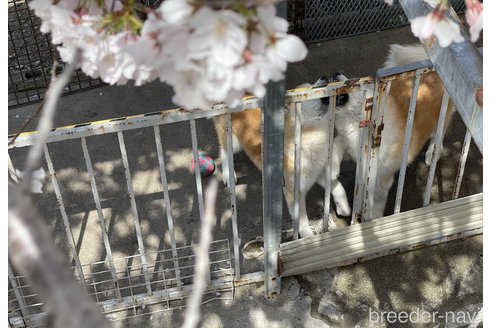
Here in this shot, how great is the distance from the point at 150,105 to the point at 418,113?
214cm

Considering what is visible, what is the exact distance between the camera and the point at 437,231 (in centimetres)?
375

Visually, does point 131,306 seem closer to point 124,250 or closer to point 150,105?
point 124,250

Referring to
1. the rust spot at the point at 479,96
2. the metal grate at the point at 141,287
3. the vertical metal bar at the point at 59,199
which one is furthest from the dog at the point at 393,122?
the rust spot at the point at 479,96

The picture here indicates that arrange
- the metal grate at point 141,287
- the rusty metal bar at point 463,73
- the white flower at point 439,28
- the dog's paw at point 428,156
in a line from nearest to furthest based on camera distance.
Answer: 1. the white flower at point 439,28
2. the rusty metal bar at point 463,73
3. the metal grate at point 141,287
4. the dog's paw at point 428,156

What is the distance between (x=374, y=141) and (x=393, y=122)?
1.25ft

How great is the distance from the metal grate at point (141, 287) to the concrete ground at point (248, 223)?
7cm

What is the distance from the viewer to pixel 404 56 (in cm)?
386

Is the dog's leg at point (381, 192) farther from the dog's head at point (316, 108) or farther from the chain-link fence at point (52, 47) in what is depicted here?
the chain-link fence at point (52, 47)

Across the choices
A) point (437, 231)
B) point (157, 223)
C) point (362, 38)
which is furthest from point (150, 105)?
point (437, 231)

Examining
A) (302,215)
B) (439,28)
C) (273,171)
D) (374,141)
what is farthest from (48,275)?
(302,215)

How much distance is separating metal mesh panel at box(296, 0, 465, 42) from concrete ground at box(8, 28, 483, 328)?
0.99 ft

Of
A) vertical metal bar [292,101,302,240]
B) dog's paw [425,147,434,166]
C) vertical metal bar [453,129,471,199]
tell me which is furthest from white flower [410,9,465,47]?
dog's paw [425,147,434,166]

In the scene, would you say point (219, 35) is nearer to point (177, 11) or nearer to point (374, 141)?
point (177, 11)

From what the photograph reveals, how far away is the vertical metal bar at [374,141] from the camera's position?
9.85ft
